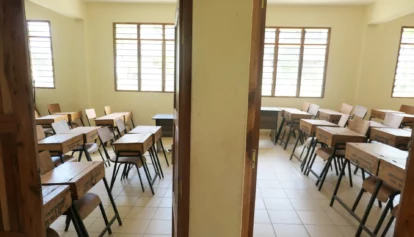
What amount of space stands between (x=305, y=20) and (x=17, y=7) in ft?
19.7

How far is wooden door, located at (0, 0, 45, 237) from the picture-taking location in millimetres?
1278

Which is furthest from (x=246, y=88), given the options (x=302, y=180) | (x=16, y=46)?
(x=302, y=180)

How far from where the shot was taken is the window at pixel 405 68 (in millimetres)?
5906

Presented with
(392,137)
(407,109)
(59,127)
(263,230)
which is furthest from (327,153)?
(59,127)

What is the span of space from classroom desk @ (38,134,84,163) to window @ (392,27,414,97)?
23.5 feet

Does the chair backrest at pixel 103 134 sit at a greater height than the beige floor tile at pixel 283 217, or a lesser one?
greater

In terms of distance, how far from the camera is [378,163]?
7.14 feet

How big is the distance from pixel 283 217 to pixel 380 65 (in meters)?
5.32

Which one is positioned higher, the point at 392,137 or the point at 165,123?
the point at 392,137

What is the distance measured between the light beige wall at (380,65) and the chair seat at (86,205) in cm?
635

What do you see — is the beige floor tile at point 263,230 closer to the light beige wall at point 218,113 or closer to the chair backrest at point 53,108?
the light beige wall at point 218,113

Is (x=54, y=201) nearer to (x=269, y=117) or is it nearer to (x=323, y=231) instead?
(x=323, y=231)

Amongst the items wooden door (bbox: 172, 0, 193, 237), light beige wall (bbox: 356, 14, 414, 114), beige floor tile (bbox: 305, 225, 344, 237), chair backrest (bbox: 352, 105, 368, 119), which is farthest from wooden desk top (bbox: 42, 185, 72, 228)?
light beige wall (bbox: 356, 14, 414, 114)

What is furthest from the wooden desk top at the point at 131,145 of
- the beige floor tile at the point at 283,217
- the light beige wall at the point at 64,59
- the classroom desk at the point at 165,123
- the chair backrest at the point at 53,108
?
the light beige wall at the point at 64,59
